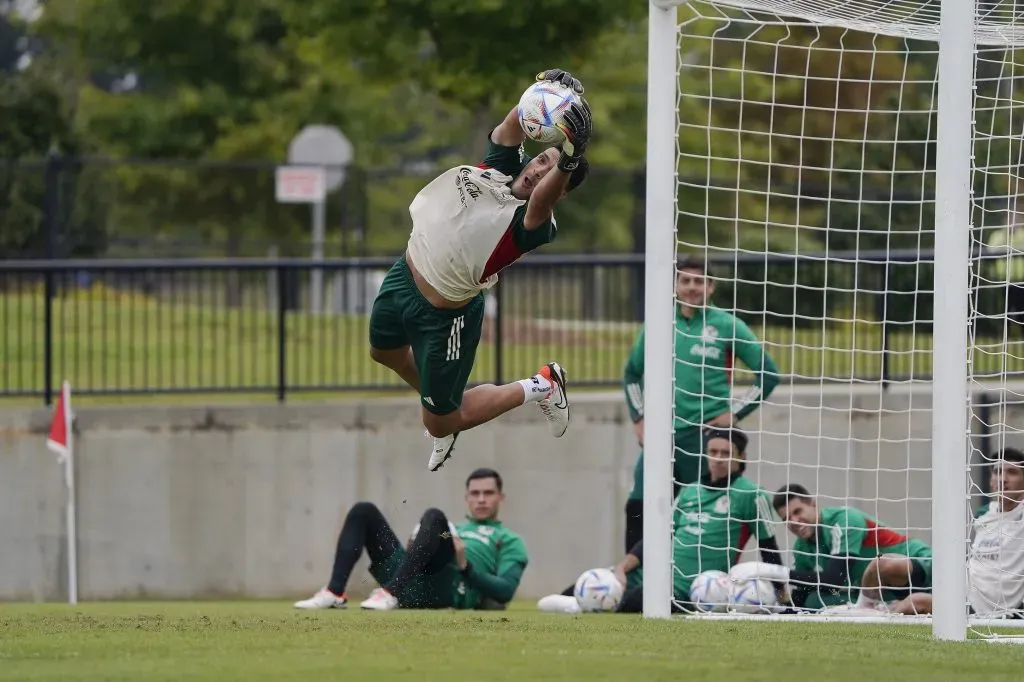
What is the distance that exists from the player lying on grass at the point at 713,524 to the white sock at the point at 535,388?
1219 millimetres

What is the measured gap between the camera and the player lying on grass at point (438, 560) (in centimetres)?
1045

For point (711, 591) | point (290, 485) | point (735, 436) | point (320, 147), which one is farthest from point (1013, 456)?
point (320, 147)

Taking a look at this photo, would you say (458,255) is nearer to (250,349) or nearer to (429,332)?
(429,332)

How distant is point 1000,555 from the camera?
958 centimetres

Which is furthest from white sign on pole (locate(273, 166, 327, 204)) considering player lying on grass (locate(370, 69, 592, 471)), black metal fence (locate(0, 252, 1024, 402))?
player lying on grass (locate(370, 69, 592, 471))

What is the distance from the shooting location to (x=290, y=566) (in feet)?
46.5

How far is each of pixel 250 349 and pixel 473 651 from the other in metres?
9.22

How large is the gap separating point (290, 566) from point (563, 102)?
7288 millimetres

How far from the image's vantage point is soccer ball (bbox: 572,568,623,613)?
10398 mm

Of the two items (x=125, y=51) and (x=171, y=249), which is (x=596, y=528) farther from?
(x=125, y=51)

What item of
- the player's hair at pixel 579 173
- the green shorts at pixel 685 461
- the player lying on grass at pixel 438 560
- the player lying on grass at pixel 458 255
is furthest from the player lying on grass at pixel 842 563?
the player's hair at pixel 579 173

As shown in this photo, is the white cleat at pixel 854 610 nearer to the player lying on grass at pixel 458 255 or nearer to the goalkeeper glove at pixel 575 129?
the player lying on grass at pixel 458 255

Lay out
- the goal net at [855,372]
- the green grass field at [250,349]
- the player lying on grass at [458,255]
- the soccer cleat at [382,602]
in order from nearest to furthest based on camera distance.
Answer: the goal net at [855,372] → the player lying on grass at [458,255] → the soccer cleat at [382,602] → the green grass field at [250,349]

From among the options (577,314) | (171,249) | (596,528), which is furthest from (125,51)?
(596,528)
